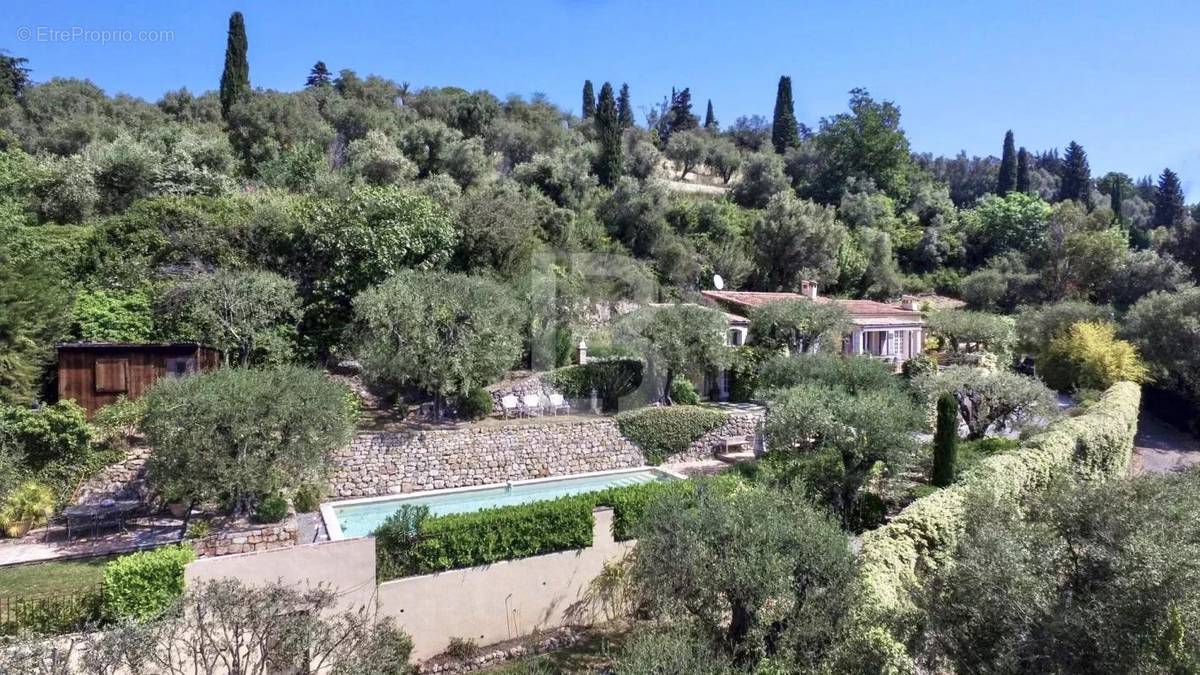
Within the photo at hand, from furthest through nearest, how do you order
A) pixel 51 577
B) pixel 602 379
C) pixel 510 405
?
pixel 602 379 → pixel 510 405 → pixel 51 577

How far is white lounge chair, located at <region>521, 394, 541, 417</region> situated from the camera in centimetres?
2475

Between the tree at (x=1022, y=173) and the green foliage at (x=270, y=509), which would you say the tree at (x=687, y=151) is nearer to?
the tree at (x=1022, y=173)

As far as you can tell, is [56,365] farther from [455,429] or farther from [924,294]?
[924,294]

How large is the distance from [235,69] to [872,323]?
47.2 meters

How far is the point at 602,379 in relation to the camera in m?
26.3

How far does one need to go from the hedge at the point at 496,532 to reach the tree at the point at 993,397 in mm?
13417

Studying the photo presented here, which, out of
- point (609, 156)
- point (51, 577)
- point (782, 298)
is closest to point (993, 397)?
point (782, 298)

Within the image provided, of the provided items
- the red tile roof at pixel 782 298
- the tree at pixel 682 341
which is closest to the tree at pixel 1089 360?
the red tile roof at pixel 782 298

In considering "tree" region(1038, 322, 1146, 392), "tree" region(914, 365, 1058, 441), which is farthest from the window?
"tree" region(1038, 322, 1146, 392)

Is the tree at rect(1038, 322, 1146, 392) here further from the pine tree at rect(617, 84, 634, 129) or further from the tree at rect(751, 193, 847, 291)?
the pine tree at rect(617, 84, 634, 129)

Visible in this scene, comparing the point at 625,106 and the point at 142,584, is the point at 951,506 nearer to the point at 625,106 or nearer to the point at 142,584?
the point at 142,584

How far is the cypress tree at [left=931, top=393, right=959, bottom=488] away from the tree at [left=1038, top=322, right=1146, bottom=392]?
16389 mm

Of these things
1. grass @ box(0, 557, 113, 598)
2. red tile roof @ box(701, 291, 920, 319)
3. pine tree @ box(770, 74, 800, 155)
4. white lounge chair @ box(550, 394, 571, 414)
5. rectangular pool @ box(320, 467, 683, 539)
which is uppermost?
pine tree @ box(770, 74, 800, 155)

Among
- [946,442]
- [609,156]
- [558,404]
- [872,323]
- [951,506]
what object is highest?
[609,156]
